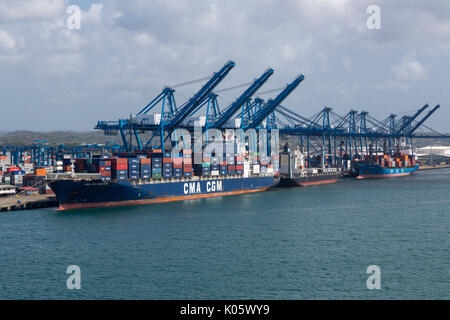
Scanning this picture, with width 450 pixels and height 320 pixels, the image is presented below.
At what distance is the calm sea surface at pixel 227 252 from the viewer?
75.8 ft

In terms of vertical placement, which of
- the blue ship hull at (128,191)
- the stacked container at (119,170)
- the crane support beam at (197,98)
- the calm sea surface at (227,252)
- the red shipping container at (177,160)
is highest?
the crane support beam at (197,98)

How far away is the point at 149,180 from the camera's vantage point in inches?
2083

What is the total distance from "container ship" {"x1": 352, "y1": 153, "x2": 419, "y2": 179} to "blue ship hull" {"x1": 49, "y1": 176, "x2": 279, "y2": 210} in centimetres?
4761

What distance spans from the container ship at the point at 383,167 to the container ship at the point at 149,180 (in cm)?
3965

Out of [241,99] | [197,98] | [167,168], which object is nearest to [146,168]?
[167,168]

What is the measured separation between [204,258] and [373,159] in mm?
89309

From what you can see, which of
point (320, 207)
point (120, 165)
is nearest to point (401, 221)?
point (320, 207)

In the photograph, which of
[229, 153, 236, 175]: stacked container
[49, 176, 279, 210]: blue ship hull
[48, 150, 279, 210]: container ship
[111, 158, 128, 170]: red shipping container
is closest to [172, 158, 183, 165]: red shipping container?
[48, 150, 279, 210]: container ship

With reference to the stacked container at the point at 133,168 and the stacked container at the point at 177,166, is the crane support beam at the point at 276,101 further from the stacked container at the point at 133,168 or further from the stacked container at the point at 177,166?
the stacked container at the point at 133,168

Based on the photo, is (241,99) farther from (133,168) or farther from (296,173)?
(133,168)

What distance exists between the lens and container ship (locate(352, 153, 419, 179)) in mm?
101938

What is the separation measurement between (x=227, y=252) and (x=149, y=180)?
81.4 ft

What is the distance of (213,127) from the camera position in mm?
Result: 70812

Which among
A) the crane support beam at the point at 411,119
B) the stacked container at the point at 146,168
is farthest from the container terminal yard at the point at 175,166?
the crane support beam at the point at 411,119
